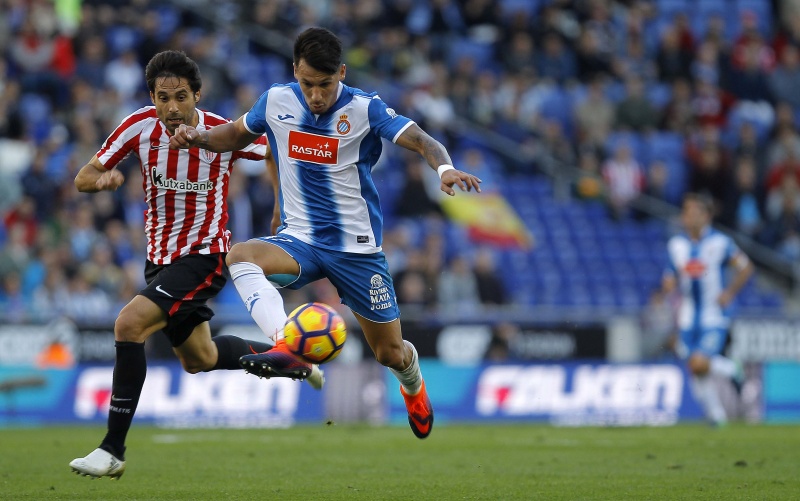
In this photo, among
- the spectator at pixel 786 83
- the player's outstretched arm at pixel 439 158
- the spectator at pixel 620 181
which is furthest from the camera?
the spectator at pixel 786 83

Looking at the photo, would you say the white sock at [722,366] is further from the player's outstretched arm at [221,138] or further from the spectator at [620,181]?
the player's outstretched arm at [221,138]

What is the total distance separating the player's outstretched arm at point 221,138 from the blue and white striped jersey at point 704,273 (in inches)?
319

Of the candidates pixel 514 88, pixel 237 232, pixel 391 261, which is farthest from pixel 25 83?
pixel 514 88

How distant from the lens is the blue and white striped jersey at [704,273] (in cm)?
1517

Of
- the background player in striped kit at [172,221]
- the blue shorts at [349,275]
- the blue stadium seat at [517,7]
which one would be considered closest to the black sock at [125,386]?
the background player in striped kit at [172,221]

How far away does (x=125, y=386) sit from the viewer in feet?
27.1

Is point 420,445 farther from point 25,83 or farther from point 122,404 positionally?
point 25,83

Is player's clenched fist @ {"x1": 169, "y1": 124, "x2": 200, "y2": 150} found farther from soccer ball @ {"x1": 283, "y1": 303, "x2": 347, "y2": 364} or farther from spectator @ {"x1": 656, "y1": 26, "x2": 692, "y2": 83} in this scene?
spectator @ {"x1": 656, "y1": 26, "x2": 692, "y2": 83}

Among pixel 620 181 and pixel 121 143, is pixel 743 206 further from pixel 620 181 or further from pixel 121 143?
pixel 121 143

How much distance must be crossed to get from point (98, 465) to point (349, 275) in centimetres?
192

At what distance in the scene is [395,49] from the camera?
72.6 ft

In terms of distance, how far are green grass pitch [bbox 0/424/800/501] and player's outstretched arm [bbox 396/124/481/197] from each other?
6.35 ft

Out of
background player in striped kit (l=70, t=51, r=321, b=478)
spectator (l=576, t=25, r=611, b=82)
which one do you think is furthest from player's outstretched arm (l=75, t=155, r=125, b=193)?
spectator (l=576, t=25, r=611, b=82)

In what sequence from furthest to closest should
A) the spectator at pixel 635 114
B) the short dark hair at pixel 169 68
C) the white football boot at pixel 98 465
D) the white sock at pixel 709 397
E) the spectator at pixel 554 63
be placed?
1. the spectator at pixel 554 63
2. the spectator at pixel 635 114
3. the white sock at pixel 709 397
4. the short dark hair at pixel 169 68
5. the white football boot at pixel 98 465
